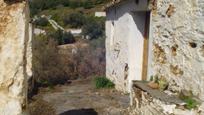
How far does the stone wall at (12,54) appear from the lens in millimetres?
5231

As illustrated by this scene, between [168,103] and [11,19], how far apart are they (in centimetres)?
273

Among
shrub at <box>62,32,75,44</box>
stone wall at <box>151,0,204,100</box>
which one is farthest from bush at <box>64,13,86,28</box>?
stone wall at <box>151,0,204,100</box>

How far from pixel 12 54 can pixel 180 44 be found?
110 inches

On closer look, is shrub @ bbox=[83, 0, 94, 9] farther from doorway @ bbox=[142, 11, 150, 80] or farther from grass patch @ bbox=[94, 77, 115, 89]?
doorway @ bbox=[142, 11, 150, 80]

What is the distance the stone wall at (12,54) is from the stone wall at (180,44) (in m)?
2.46

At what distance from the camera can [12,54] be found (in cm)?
529

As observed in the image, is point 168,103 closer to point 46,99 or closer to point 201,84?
point 201,84

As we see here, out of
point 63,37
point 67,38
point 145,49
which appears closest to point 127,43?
point 145,49

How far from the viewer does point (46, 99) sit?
13.3 meters

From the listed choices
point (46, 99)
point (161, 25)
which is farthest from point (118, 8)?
point (161, 25)

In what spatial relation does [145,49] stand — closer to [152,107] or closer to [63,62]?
[152,107]

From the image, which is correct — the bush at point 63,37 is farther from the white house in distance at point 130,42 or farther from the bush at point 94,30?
the white house in distance at point 130,42

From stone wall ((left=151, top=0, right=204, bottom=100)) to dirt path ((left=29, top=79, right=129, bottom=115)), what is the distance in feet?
10.9

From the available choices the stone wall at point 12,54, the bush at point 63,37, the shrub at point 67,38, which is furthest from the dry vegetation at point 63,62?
the stone wall at point 12,54
